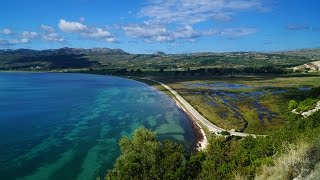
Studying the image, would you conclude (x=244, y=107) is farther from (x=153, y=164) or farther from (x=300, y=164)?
(x=300, y=164)

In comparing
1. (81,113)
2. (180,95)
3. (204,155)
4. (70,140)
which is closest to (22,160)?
(70,140)

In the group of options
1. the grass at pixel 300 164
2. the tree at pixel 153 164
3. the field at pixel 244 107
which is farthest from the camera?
the field at pixel 244 107

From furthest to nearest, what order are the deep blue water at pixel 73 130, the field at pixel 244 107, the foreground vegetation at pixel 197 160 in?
the field at pixel 244 107
the deep blue water at pixel 73 130
the foreground vegetation at pixel 197 160

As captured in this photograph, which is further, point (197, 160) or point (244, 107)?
point (244, 107)

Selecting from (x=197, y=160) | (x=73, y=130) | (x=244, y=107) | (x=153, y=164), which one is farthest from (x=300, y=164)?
(x=244, y=107)

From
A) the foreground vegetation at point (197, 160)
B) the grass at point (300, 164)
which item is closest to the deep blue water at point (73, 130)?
the foreground vegetation at point (197, 160)

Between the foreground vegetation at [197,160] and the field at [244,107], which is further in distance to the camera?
the field at [244,107]

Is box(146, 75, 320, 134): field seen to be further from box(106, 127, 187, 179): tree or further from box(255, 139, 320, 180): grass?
box(255, 139, 320, 180): grass

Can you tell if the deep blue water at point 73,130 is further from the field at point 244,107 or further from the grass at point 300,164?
the grass at point 300,164
